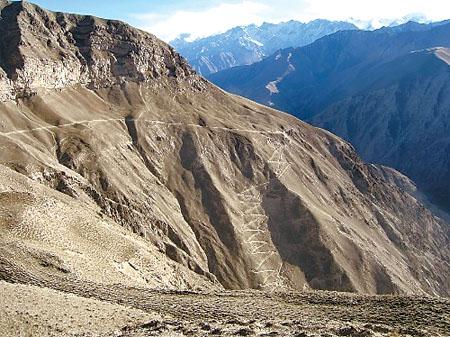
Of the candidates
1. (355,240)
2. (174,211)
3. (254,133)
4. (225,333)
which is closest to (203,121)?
(254,133)

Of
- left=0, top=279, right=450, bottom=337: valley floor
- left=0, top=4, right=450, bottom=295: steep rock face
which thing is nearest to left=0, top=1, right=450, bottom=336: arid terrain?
left=0, top=279, right=450, bottom=337: valley floor

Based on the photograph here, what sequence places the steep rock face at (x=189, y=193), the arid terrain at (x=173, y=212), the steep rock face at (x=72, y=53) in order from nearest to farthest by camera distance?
the arid terrain at (x=173, y=212) → the steep rock face at (x=189, y=193) → the steep rock face at (x=72, y=53)

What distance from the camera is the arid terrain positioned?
39.4 m

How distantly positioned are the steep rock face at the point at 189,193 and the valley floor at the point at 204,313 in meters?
12.7

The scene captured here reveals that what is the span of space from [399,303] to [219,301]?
557 inches

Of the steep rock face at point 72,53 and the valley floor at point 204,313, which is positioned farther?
the steep rock face at point 72,53

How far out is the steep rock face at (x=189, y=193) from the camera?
71.6 meters

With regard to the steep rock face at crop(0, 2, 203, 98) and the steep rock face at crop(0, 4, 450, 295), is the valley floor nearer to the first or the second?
the steep rock face at crop(0, 4, 450, 295)

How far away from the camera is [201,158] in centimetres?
12962

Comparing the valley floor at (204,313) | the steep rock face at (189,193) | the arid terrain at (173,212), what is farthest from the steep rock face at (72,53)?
the valley floor at (204,313)

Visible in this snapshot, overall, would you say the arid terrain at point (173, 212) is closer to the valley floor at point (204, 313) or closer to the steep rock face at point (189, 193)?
the valley floor at point (204, 313)

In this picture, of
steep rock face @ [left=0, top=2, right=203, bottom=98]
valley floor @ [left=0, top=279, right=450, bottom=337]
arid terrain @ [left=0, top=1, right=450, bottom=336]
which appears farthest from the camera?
steep rock face @ [left=0, top=2, right=203, bottom=98]

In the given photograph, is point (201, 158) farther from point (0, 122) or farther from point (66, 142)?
point (0, 122)

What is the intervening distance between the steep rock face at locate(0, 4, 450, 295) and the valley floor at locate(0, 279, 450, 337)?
12.7 metres
